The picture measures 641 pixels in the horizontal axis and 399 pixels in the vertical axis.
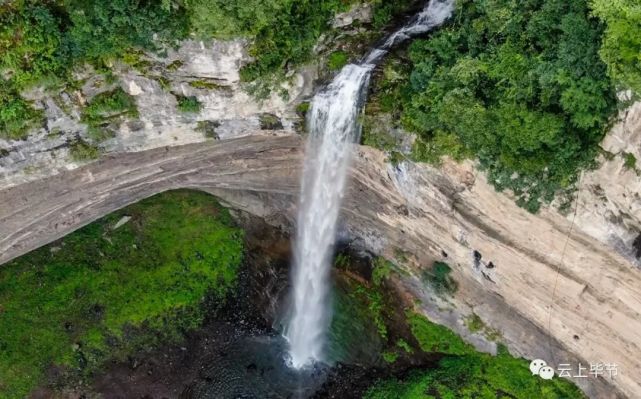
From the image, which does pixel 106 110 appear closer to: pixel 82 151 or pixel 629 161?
pixel 82 151

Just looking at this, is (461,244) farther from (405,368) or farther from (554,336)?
(405,368)

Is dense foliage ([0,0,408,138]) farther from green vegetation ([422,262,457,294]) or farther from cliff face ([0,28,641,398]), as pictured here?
green vegetation ([422,262,457,294])

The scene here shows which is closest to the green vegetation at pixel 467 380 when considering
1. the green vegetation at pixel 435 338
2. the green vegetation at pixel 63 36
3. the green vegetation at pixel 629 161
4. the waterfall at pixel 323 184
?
the green vegetation at pixel 435 338

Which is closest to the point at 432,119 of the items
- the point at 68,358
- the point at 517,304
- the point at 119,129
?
the point at 517,304

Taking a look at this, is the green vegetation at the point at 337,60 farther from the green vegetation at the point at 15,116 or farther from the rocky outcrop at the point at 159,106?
the green vegetation at the point at 15,116

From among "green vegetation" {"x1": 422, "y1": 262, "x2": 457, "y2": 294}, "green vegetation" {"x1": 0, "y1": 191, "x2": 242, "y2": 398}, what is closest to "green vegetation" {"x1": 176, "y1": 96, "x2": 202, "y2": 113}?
"green vegetation" {"x1": 0, "y1": 191, "x2": 242, "y2": 398}

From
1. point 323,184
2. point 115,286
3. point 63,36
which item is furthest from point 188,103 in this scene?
point 115,286
